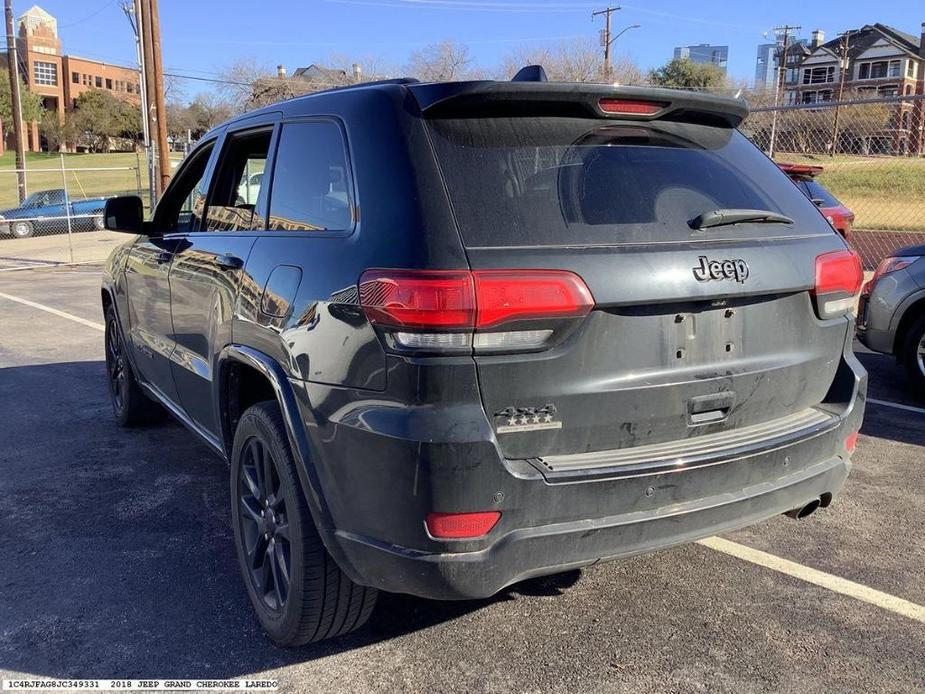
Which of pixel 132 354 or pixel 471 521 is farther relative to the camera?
pixel 132 354

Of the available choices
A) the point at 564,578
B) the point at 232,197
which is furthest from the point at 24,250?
the point at 564,578

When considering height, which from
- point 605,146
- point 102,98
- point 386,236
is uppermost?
point 102,98

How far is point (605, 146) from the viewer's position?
2832 mm

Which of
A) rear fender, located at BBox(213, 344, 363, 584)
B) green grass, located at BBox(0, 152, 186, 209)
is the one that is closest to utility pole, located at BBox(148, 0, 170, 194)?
green grass, located at BBox(0, 152, 186, 209)

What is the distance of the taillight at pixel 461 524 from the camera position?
2.48 metres

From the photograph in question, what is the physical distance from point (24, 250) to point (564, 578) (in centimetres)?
2178

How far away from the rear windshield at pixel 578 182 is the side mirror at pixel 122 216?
2.79 meters

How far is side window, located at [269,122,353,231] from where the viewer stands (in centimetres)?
294

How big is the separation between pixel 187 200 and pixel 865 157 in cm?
1259

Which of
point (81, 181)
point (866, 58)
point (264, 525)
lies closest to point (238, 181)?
point (264, 525)

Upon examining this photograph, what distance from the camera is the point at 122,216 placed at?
15.9ft

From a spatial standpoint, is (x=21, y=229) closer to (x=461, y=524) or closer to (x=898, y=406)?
(x=898, y=406)

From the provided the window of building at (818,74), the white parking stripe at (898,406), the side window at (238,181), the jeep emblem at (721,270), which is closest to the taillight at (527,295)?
the jeep emblem at (721,270)

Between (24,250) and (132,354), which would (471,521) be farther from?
(24,250)
